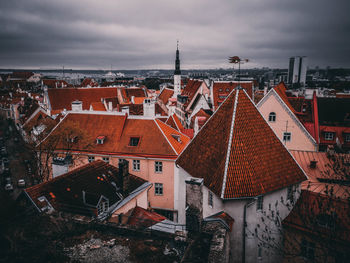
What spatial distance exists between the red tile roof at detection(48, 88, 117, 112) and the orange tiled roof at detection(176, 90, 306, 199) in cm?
4138

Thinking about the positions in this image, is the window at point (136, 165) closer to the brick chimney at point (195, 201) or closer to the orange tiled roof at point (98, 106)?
the brick chimney at point (195, 201)

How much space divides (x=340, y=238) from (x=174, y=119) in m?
25.2

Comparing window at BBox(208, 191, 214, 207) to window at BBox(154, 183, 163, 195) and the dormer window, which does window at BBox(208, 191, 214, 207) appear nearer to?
window at BBox(154, 183, 163, 195)

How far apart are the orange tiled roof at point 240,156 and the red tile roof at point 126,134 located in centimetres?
815

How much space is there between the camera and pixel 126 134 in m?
26.1

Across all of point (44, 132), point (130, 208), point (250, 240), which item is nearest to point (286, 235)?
point (250, 240)

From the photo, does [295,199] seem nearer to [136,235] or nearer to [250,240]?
[250,240]

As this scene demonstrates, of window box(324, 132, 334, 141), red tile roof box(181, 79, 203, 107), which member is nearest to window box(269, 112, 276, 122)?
window box(324, 132, 334, 141)

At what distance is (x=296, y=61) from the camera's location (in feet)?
517

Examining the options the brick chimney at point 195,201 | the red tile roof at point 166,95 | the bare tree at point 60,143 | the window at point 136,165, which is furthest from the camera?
the red tile roof at point 166,95

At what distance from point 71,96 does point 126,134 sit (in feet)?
103

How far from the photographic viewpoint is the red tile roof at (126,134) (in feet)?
80.0

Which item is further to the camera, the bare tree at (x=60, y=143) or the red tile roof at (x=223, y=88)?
the red tile roof at (x=223, y=88)

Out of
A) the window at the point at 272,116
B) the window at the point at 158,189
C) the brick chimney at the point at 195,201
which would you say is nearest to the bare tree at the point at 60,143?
the window at the point at 158,189
